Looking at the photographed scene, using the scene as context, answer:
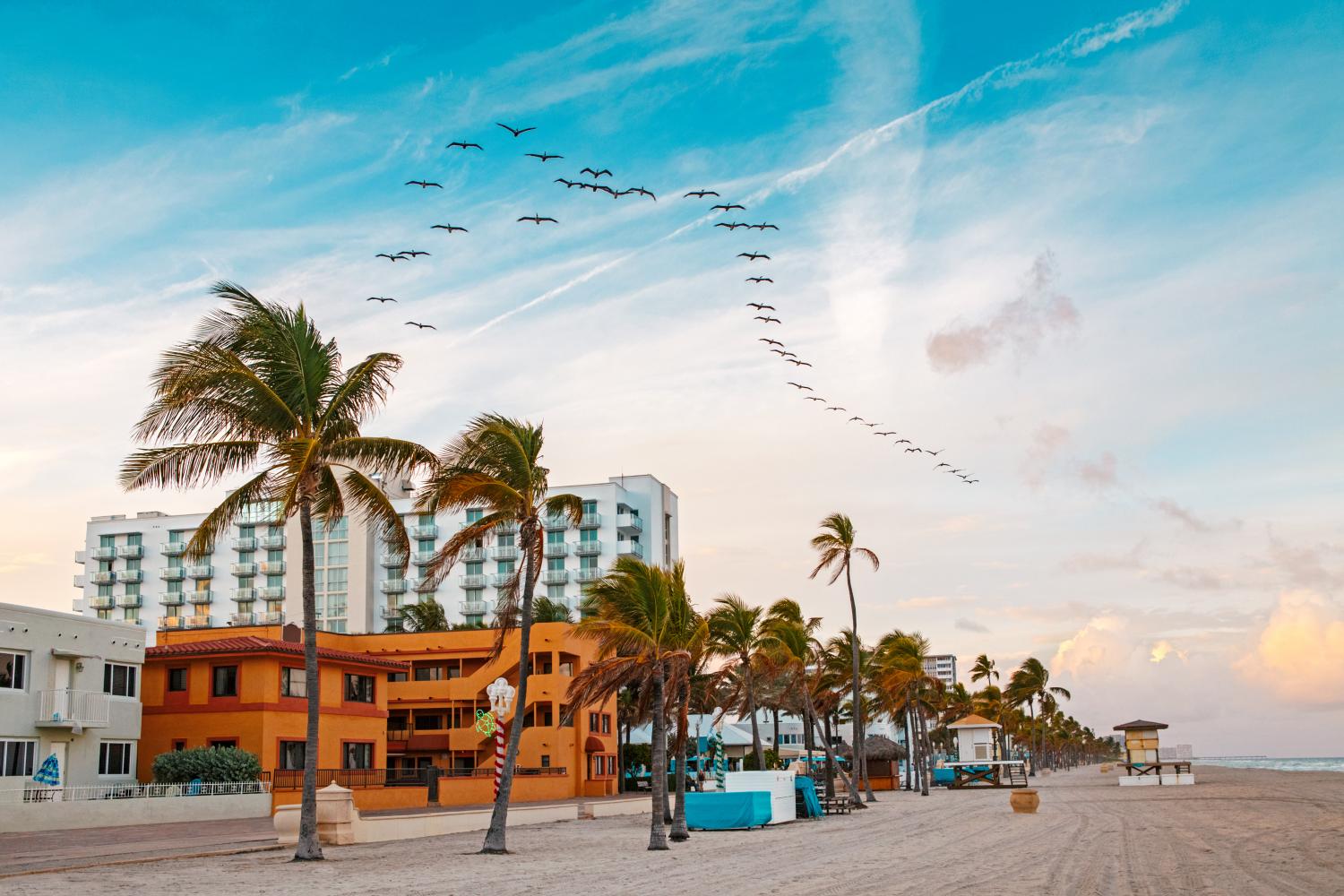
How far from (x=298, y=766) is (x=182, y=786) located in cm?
885

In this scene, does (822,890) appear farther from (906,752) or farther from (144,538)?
(144,538)

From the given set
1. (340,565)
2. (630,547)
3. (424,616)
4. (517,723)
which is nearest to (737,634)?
(517,723)

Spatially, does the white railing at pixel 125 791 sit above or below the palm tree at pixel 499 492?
below

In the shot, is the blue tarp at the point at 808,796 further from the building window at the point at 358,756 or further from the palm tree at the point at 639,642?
the building window at the point at 358,756

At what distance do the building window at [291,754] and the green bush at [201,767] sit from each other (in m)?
4.89

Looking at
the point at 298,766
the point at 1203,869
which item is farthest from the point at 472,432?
the point at 298,766

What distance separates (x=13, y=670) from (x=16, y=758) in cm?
248

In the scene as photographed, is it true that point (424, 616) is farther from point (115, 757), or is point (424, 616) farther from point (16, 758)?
point (16, 758)

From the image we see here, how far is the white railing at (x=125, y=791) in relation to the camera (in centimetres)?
2922

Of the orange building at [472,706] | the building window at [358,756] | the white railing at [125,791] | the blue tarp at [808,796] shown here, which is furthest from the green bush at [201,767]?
the blue tarp at [808,796]

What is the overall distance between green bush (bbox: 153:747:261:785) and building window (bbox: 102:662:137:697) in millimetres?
3536

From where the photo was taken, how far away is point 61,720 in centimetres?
3444

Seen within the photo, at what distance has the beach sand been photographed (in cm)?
1739

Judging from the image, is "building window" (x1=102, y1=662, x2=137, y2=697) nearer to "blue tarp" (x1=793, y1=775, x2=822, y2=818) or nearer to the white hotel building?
"blue tarp" (x1=793, y1=775, x2=822, y2=818)
